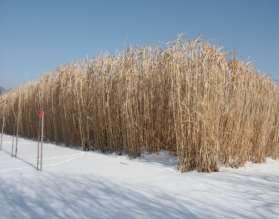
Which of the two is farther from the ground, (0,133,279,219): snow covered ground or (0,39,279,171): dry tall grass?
(0,39,279,171): dry tall grass

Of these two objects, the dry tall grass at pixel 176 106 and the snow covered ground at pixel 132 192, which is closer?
the snow covered ground at pixel 132 192

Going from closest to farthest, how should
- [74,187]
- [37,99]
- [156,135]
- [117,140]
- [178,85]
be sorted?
[74,187]
[178,85]
[156,135]
[117,140]
[37,99]

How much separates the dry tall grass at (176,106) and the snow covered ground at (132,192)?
485mm

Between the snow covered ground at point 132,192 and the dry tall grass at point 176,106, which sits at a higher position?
the dry tall grass at point 176,106

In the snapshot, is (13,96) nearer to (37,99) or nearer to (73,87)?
(37,99)

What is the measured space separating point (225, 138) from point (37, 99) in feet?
27.1

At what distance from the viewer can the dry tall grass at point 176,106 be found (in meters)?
6.46

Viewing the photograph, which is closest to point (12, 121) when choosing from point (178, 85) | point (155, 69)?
point (155, 69)

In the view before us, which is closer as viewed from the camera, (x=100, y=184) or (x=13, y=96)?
(x=100, y=184)

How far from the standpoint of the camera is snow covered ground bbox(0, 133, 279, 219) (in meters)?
3.97

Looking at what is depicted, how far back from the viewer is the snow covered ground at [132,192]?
3.97 metres

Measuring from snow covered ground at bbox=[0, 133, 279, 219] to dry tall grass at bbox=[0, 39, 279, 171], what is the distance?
19.1 inches

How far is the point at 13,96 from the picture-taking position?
17.7 m

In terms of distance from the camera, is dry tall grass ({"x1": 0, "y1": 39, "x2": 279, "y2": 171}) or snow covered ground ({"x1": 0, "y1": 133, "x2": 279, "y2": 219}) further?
dry tall grass ({"x1": 0, "y1": 39, "x2": 279, "y2": 171})
